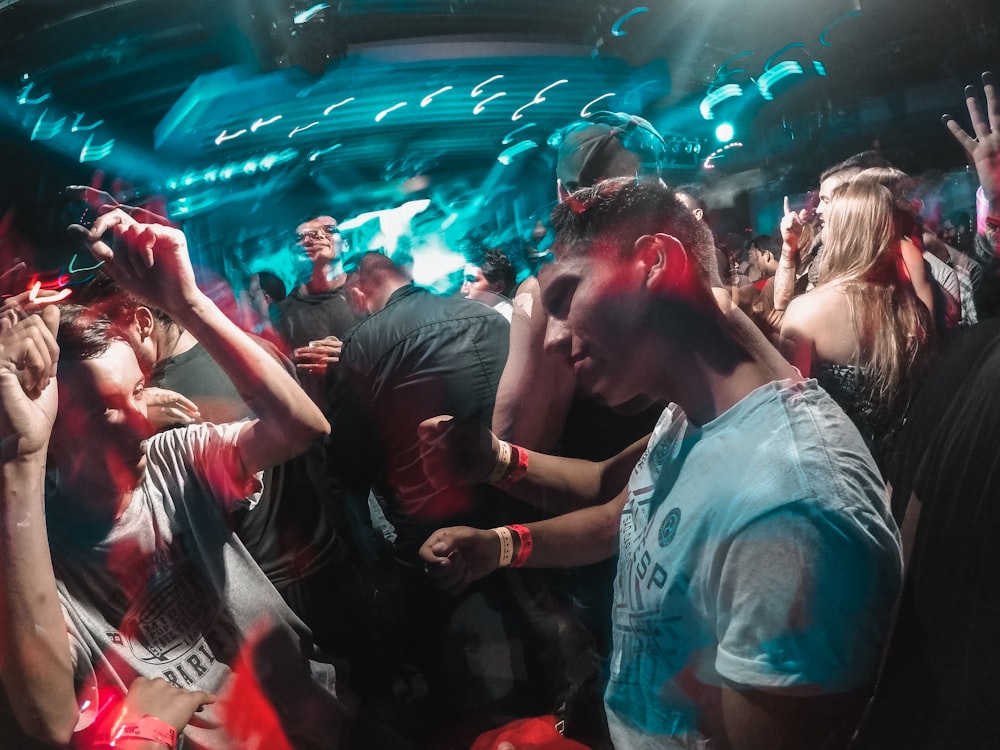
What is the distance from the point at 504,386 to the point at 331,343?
0.33 m

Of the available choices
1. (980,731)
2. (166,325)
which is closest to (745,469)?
(980,731)

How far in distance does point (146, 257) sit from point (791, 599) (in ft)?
4.17

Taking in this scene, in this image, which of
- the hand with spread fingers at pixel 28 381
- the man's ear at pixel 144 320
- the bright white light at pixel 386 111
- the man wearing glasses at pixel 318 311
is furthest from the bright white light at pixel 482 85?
the hand with spread fingers at pixel 28 381

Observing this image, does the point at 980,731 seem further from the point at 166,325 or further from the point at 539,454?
the point at 166,325

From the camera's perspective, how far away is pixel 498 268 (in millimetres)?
1296

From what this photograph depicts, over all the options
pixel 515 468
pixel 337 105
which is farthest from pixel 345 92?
pixel 515 468

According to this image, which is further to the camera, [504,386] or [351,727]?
[351,727]

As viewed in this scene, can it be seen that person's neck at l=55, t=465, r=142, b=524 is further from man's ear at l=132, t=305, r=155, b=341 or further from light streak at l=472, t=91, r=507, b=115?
light streak at l=472, t=91, r=507, b=115

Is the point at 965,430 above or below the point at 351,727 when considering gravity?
above

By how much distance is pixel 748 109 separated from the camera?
1381 mm

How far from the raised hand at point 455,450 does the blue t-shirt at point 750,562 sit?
0.31m

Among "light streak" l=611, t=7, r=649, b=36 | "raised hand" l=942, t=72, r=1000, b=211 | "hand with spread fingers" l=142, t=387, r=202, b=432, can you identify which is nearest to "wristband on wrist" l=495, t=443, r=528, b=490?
"hand with spread fingers" l=142, t=387, r=202, b=432

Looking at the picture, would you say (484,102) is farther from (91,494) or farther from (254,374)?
(91,494)

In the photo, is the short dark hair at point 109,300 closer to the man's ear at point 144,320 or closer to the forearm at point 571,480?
the man's ear at point 144,320
